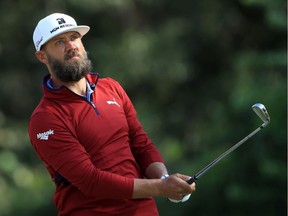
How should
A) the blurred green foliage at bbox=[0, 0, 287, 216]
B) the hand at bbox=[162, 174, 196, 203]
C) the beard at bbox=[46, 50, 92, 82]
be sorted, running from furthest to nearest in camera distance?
the blurred green foliage at bbox=[0, 0, 287, 216] < the beard at bbox=[46, 50, 92, 82] < the hand at bbox=[162, 174, 196, 203]

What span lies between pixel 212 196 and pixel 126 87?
8.37 metres

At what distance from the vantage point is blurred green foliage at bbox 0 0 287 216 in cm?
1370

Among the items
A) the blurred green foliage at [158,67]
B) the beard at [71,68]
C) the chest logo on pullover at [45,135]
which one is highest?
the beard at [71,68]

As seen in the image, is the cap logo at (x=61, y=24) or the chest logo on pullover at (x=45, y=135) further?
the cap logo at (x=61, y=24)

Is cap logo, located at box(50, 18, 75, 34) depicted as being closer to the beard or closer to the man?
the man

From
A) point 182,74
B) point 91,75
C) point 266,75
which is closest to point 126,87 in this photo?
point 182,74

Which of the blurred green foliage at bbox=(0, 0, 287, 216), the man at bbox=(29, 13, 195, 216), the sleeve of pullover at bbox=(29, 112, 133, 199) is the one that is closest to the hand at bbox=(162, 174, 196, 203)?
the man at bbox=(29, 13, 195, 216)

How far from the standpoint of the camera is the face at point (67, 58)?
17.6 feet

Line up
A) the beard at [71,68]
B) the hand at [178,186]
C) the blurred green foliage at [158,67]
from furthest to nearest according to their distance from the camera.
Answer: the blurred green foliage at [158,67], the beard at [71,68], the hand at [178,186]

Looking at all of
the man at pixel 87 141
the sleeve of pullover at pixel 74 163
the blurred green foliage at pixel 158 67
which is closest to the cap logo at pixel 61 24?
the man at pixel 87 141

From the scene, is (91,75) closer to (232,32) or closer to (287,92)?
(287,92)

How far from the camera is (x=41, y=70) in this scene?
20266 mm

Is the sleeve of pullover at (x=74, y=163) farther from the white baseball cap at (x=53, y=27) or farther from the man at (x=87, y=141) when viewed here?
the white baseball cap at (x=53, y=27)

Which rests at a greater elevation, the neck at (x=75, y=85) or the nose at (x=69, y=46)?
the nose at (x=69, y=46)
